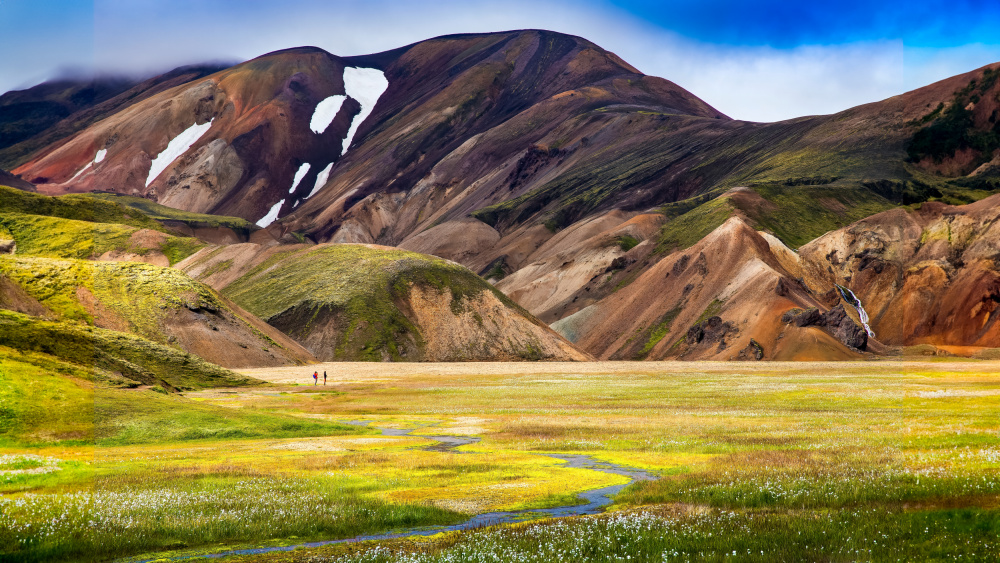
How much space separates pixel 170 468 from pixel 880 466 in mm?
24218

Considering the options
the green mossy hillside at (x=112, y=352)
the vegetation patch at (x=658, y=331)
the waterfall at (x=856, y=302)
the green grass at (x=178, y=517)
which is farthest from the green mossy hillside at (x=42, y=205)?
the green grass at (x=178, y=517)

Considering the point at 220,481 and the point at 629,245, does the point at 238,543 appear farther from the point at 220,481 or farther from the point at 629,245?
the point at 629,245

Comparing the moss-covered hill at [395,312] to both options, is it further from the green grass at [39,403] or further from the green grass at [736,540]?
the green grass at [736,540]

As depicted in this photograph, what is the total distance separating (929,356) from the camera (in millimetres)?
120000

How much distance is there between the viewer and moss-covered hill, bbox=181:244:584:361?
134 meters

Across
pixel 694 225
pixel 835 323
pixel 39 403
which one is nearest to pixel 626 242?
pixel 694 225

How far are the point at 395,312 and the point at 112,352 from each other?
8216 centimetres

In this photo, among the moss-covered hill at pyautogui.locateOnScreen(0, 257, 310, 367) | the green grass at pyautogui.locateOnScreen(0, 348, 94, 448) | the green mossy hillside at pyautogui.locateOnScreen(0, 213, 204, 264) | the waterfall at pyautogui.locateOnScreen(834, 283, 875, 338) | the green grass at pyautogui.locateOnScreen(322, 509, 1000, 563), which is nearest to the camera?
the green grass at pyautogui.locateOnScreen(322, 509, 1000, 563)

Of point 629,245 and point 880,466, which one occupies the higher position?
point 629,245

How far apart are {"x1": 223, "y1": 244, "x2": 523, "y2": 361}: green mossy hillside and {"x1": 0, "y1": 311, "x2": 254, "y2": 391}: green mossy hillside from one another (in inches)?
2146

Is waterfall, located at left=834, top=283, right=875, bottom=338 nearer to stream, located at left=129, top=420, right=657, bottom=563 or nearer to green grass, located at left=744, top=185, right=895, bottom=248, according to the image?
green grass, located at left=744, top=185, right=895, bottom=248

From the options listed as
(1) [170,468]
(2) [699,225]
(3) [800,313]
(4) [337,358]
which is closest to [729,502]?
(1) [170,468]

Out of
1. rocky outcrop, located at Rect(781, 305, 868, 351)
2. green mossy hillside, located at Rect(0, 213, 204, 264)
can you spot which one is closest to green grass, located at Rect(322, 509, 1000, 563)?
rocky outcrop, located at Rect(781, 305, 868, 351)

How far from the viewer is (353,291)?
141750mm
